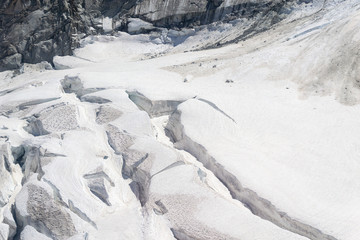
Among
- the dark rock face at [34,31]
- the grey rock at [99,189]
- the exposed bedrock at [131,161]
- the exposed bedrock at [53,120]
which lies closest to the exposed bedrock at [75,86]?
the exposed bedrock at [53,120]

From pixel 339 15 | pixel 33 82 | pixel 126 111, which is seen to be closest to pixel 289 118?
pixel 126 111

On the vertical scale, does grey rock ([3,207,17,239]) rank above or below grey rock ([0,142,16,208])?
below

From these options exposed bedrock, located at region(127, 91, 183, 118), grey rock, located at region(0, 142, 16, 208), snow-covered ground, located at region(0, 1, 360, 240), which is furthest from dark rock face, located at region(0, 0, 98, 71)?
grey rock, located at region(0, 142, 16, 208)

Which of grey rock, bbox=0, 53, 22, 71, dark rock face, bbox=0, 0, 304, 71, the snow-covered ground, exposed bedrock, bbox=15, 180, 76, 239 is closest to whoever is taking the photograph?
exposed bedrock, bbox=15, 180, 76, 239

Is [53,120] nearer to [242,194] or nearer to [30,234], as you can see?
[30,234]

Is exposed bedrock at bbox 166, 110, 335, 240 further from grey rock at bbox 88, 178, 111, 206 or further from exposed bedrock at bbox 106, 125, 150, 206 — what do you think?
grey rock at bbox 88, 178, 111, 206

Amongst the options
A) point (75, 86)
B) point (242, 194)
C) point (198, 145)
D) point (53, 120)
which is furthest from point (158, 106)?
point (242, 194)
